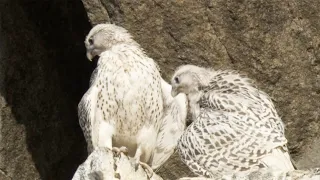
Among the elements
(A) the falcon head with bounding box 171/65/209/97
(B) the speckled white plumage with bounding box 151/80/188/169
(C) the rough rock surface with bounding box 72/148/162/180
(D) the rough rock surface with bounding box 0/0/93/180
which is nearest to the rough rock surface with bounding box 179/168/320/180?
(C) the rough rock surface with bounding box 72/148/162/180

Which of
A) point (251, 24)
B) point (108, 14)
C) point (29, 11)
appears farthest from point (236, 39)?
point (29, 11)

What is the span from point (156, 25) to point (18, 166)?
4.05ft

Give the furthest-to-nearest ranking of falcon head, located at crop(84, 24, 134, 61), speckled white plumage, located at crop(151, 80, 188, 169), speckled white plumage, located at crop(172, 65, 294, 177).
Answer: speckled white plumage, located at crop(151, 80, 188, 169) < falcon head, located at crop(84, 24, 134, 61) < speckled white plumage, located at crop(172, 65, 294, 177)

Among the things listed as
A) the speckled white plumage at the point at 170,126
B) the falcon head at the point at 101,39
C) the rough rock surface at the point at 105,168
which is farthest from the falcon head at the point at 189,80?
the rough rock surface at the point at 105,168

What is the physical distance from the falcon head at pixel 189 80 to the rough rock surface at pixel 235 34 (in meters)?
0.60

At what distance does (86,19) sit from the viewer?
8.23 m

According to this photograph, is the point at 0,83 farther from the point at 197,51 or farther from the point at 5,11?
the point at 197,51

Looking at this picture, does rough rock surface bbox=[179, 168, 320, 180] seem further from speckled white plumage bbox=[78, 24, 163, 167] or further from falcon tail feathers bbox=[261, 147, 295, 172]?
speckled white plumage bbox=[78, 24, 163, 167]

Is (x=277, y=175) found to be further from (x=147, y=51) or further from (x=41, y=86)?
(x=41, y=86)

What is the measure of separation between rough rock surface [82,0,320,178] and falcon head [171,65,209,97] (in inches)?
23.5

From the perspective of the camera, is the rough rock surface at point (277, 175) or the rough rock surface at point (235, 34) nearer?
the rough rock surface at point (277, 175)

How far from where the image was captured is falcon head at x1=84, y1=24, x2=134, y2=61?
7430mm

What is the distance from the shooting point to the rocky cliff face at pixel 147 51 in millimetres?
7918

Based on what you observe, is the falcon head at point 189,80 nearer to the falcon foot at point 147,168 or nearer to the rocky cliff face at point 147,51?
the falcon foot at point 147,168
